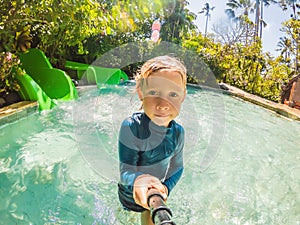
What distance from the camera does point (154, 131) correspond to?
1305mm

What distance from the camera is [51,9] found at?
416 cm

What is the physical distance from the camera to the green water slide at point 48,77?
21.2ft

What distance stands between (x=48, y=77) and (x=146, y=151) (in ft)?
20.0

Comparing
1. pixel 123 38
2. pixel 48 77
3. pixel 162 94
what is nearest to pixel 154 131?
pixel 162 94

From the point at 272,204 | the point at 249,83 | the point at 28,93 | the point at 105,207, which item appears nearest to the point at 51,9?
the point at 28,93

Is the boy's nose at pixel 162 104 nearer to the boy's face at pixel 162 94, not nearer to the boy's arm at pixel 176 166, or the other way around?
the boy's face at pixel 162 94

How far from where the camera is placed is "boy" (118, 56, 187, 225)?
117 cm

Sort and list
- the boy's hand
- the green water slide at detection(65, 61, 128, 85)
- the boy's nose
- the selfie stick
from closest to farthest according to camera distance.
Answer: the selfie stick < the boy's hand < the boy's nose < the green water slide at detection(65, 61, 128, 85)

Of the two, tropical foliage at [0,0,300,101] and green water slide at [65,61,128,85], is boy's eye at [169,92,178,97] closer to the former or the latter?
tropical foliage at [0,0,300,101]

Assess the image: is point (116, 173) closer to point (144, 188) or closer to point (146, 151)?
point (146, 151)

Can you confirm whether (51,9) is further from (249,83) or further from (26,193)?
(249,83)

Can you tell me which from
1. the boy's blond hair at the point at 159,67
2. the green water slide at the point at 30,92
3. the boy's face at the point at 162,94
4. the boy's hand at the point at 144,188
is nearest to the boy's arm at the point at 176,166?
the boy's face at the point at 162,94

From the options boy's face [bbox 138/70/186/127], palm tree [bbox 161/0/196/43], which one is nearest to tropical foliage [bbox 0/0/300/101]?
palm tree [bbox 161/0/196/43]

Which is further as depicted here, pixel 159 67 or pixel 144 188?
pixel 159 67
